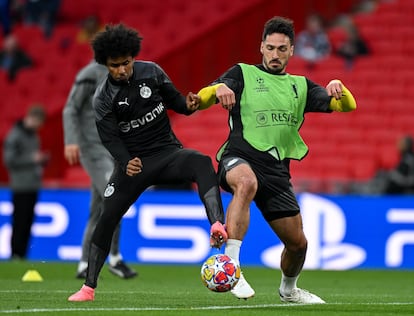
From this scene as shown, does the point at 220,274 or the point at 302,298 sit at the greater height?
the point at 220,274

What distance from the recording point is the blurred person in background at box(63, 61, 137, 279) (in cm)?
1149

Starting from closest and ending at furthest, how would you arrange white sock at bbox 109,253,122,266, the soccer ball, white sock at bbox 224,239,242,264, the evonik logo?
the soccer ball
white sock at bbox 224,239,242,264
the evonik logo
white sock at bbox 109,253,122,266

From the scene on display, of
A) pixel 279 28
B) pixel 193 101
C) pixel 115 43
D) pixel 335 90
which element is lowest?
pixel 193 101

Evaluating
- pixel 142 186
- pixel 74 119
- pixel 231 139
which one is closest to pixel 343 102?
pixel 231 139

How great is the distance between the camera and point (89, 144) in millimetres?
11773

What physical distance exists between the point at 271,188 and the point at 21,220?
792 centimetres

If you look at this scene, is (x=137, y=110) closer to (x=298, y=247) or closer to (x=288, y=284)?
(x=298, y=247)

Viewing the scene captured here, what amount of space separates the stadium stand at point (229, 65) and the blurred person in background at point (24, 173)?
115 inches

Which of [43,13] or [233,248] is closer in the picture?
[233,248]

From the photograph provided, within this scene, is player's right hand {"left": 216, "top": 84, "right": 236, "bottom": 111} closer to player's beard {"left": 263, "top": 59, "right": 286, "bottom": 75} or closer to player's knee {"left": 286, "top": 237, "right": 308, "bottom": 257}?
player's beard {"left": 263, "top": 59, "right": 286, "bottom": 75}

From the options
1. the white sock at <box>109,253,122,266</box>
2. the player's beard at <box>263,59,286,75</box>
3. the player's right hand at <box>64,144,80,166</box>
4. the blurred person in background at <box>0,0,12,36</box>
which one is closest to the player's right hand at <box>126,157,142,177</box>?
the player's beard at <box>263,59,286,75</box>

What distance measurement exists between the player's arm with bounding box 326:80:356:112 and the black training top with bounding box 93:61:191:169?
43.8 inches

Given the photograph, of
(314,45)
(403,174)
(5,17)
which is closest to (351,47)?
(314,45)

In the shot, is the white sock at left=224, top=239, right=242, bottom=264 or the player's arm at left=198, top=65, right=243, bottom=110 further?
the player's arm at left=198, top=65, right=243, bottom=110
